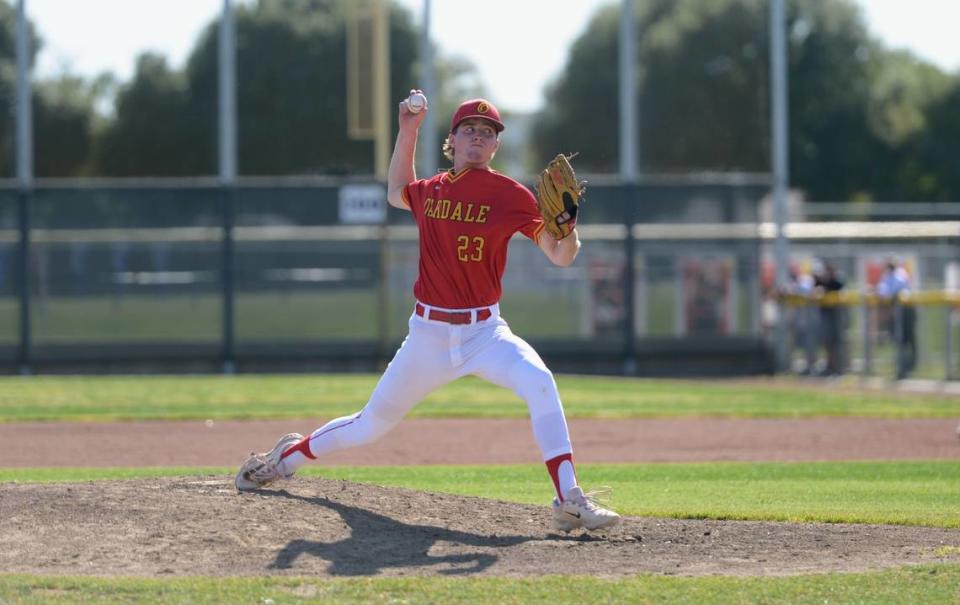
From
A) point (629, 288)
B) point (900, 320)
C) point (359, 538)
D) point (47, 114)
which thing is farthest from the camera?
point (47, 114)

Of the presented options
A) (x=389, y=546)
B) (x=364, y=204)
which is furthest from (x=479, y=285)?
(x=364, y=204)

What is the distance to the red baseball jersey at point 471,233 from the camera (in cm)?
671

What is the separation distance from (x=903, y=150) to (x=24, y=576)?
166 ft

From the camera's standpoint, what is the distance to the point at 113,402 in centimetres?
1620

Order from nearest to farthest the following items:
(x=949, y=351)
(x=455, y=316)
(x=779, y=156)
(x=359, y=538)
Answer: (x=359, y=538)
(x=455, y=316)
(x=949, y=351)
(x=779, y=156)

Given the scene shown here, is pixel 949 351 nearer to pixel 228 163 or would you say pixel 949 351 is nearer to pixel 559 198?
pixel 228 163

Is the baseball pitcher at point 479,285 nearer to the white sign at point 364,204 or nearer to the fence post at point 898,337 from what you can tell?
the fence post at point 898,337

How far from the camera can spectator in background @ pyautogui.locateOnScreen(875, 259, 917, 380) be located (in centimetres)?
1981

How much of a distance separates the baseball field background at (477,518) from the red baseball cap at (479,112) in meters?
1.99

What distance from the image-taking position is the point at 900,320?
65.2 ft

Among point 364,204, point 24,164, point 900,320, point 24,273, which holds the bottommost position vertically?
point 900,320

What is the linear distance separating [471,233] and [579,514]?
→ 143cm

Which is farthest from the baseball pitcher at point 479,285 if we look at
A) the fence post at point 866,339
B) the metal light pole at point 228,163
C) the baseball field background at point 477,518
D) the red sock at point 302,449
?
the metal light pole at point 228,163

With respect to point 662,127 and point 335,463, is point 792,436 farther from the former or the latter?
point 662,127
